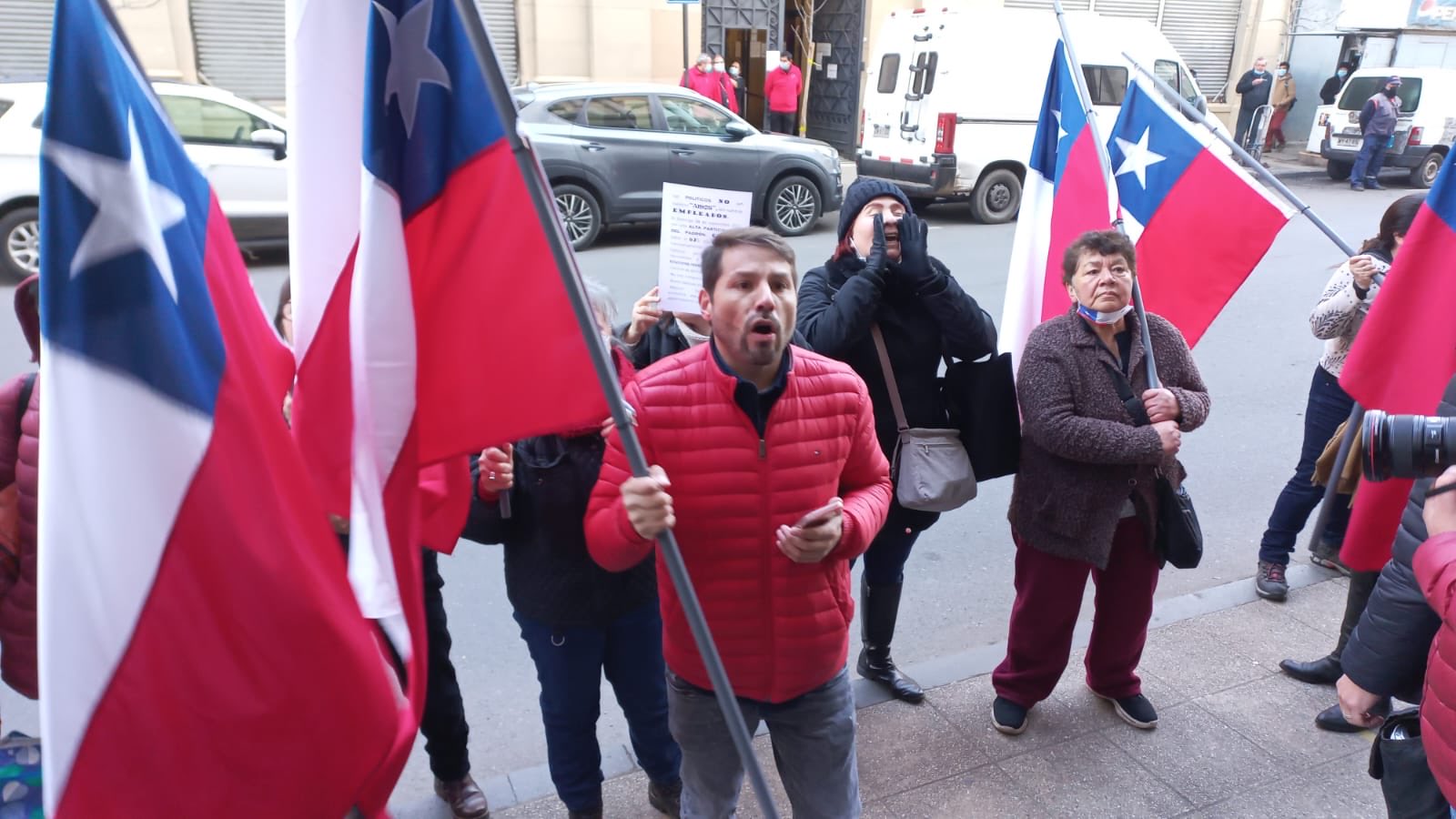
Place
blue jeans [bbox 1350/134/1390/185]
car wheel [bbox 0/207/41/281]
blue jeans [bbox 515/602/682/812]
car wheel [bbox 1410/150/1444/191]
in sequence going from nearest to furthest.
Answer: blue jeans [bbox 515/602/682/812]
car wheel [bbox 0/207/41/281]
blue jeans [bbox 1350/134/1390/185]
car wheel [bbox 1410/150/1444/191]

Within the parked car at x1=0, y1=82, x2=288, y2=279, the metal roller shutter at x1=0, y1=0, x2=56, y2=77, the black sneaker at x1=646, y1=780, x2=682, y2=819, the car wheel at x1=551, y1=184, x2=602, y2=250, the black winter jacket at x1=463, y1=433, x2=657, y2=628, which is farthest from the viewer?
the metal roller shutter at x1=0, y1=0, x2=56, y2=77

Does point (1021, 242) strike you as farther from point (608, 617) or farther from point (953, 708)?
point (608, 617)

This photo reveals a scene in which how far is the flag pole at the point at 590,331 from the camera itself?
61.9 inches

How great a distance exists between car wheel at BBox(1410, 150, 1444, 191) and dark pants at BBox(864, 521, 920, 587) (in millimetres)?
18366

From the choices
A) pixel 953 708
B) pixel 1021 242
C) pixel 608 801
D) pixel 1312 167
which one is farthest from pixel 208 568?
pixel 1312 167

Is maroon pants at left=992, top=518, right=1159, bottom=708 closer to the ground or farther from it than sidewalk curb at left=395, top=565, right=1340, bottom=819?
farther from it

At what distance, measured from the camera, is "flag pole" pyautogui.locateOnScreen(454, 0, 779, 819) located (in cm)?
157

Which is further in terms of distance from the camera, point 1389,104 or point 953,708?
point 1389,104

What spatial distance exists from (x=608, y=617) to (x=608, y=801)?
27.8 inches

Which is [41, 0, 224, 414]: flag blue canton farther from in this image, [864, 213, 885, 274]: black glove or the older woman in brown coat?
the older woman in brown coat

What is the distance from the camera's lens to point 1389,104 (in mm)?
16703

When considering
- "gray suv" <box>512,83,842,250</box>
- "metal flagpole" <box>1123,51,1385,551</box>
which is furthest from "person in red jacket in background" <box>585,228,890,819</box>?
"gray suv" <box>512,83,842,250</box>

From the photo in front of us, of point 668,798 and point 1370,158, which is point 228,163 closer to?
point 668,798

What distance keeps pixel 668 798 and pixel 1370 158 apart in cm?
1886
